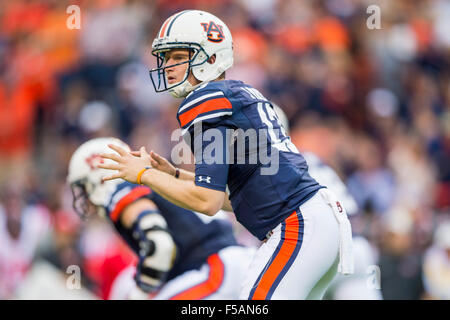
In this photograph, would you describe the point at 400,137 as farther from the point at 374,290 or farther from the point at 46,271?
the point at 46,271

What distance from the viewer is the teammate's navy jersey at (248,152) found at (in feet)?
12.2

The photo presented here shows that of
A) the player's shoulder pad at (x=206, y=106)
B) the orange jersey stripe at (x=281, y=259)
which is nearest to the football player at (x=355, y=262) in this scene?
the orange jersey stripe at (x=281, y=259)

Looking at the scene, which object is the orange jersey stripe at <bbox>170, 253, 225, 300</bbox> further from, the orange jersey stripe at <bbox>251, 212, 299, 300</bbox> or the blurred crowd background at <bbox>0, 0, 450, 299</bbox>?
the blurred crowd background at <bbox>0, 0, 450, 299</bbox>

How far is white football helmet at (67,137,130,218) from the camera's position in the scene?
17.6 feet

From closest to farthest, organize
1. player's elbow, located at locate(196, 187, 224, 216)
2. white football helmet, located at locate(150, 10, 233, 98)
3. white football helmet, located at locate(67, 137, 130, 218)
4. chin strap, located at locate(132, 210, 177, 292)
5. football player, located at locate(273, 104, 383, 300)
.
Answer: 1. player's elbow, located at locate(196, 187, 224, 216)
2. white football helmet, located at locate(150, 10, 233, 98)
3. chin strap, located at locate(132, 210, 177, 292)
4. white football helmet, located at locate(67, 137, 130, 218)
5. football player, located at locate(273, 104, 383, 300)

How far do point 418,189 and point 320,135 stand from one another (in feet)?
4.33

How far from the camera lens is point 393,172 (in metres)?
9.22

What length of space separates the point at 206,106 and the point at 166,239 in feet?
4.73

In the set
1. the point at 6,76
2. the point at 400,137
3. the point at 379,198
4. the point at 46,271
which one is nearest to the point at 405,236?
the point at 379,198

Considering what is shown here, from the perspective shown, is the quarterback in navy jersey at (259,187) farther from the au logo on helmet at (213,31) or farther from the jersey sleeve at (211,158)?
the au logo on helmet at (213,31)

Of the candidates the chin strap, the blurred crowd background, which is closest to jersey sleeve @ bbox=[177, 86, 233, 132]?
the chin strap

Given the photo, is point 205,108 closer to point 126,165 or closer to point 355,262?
point 126,165

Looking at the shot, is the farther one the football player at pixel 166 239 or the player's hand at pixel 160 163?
the football player at pixel 166 239

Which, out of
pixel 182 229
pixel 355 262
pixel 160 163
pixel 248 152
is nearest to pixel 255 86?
pixel 355 262
